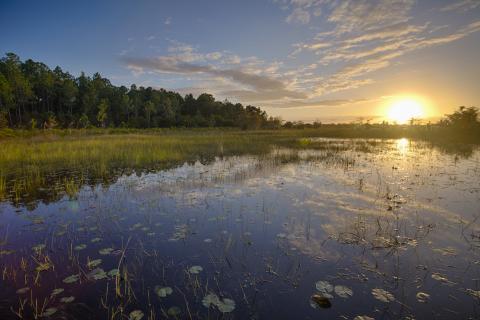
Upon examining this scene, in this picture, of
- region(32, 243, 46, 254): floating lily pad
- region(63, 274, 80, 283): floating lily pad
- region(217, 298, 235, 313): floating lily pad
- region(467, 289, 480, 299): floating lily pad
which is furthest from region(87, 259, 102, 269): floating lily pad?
region(467, 289, 480, 299): floating lily pad

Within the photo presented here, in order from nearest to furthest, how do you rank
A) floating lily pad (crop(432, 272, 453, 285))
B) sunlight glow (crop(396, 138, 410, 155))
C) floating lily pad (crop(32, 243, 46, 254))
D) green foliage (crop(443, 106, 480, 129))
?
floating lily pad (crop(432, 272, 453, 285))
floating lily pad (crop(32, 243, 46, 254))
sunlight glow (crop(396, 138, 410, 155))
green foliage (crop(443, 106, 480, 129))

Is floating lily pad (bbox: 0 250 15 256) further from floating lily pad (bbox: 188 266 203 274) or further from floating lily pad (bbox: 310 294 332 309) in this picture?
floating lily pad (bbox: 310 294 332 309)

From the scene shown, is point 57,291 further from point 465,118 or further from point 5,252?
point 465,118

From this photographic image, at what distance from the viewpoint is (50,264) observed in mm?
4785

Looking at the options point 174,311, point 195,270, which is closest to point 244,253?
point 195,270

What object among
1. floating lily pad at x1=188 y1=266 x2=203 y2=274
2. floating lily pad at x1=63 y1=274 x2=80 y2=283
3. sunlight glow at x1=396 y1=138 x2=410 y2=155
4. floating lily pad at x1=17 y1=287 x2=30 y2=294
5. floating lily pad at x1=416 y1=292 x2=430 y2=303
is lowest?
floating lily pad at x1=17 y1=287 x2=30 y2=294

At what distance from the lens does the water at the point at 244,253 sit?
375cm

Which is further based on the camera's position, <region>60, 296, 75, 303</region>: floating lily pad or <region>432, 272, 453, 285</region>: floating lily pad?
<region>432, 272, 453, 285</region>: floating lily pad

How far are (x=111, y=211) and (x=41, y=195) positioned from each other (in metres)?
3.79

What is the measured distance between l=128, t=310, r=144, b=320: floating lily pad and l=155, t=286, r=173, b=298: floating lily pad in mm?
396

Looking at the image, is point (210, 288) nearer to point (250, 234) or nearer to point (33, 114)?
point (250, 234)

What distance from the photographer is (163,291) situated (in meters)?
4.00

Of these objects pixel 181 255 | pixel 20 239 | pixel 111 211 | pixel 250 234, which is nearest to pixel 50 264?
pixel 20 239

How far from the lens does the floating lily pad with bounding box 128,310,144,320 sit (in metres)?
3.49
